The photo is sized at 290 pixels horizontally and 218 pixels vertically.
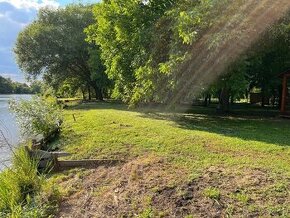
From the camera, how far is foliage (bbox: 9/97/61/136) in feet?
38.9

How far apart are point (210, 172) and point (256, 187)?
96cm

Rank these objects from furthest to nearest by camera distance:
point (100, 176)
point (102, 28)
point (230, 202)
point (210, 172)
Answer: point (102, 28)
point (100, 176)
point (210, 172)
point (230, 202)

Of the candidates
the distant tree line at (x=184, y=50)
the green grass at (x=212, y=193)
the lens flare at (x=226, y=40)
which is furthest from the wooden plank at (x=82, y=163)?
the lens flare at (x=226, y=40)

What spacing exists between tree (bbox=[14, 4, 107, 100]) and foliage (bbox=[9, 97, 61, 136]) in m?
17.5

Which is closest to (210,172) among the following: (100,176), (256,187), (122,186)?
(256,187)

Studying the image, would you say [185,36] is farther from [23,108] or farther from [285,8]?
[23,108]

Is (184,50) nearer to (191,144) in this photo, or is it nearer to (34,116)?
(191,144)

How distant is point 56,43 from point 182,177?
2691 centimetres

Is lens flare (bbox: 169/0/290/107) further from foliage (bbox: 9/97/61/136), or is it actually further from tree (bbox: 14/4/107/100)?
tree (bbox: 14/4/107/100)

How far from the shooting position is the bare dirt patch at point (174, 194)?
16.6 ft

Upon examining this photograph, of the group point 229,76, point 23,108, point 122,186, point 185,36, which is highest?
point 185,36

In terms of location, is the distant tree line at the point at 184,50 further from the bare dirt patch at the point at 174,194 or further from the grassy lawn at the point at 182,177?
the bare dirt patch at the point at 174,194

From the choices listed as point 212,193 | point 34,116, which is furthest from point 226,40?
point 34,116

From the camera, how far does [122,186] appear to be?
6250mm
